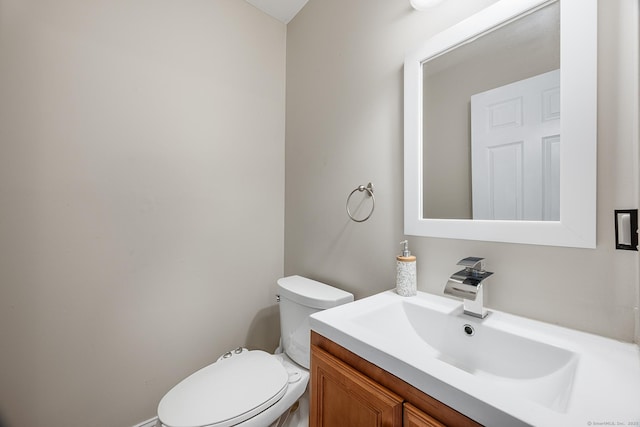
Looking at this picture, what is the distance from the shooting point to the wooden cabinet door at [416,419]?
47 centimetres

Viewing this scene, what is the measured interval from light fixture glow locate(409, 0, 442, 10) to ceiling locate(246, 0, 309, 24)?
2.93 feet

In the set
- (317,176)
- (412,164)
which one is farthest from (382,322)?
(317,176)

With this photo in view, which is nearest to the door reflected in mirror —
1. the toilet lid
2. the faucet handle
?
the faucet handle

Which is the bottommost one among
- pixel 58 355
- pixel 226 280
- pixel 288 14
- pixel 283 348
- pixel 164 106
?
pixel 283 348

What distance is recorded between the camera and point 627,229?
0.57 m

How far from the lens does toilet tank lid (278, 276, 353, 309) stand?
109 cm

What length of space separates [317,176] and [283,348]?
0.94m

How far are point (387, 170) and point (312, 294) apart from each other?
65 cm

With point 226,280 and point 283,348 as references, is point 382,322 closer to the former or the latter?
point 283,348

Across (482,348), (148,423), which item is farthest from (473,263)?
(148,423)

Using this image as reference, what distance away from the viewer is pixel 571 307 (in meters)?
0.65

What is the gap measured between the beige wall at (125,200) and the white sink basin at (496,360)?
940 millimetres

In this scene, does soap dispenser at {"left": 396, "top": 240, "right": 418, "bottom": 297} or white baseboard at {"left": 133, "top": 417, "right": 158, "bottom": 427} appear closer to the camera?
soap dispenser at {"left": 396, "top": 240, "right": 418, "bottom": 297}

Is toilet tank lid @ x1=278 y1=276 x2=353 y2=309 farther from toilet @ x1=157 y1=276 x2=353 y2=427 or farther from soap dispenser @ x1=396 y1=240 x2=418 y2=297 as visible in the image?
soap dispenser @ x1=396 y1=240 x2=418 y2=297
